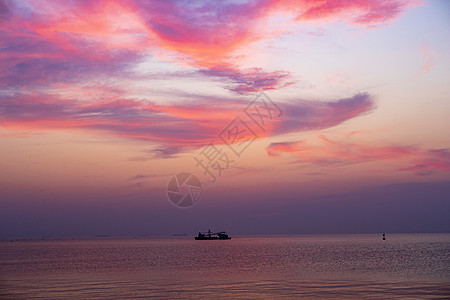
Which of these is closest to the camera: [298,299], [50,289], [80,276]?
[298,299]

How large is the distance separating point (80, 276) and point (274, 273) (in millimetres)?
34002

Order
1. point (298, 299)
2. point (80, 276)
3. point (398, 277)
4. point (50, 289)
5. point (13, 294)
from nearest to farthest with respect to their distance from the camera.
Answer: point (298, 299) → point (13, 294) → point (50, 289) → point (398, 277) → point (80, 276)

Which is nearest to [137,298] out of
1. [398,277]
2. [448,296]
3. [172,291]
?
[172,291]

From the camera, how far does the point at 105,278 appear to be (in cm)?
7888

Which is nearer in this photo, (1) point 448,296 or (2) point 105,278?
(1) point 448,296

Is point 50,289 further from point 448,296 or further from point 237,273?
point 448,296

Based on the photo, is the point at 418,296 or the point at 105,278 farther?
the point at 105,278

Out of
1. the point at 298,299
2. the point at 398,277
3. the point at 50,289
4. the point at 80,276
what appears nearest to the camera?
the point at 298,299

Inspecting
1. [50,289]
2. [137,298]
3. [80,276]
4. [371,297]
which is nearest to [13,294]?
[50,289]

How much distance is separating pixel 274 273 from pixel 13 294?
43.7 m

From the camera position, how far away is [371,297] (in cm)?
5394

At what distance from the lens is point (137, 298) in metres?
54.4

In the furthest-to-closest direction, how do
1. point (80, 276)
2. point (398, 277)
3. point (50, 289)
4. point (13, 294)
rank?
point (80, 276)
point (398, 277)
point (50, 289)
point (13, 294)

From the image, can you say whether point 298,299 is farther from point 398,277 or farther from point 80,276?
point 80,276
